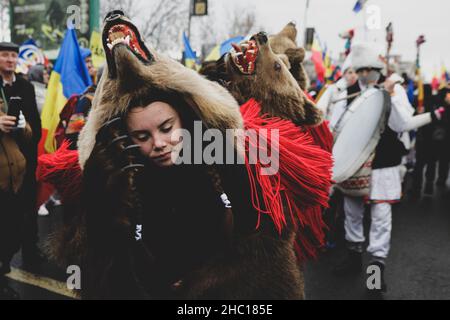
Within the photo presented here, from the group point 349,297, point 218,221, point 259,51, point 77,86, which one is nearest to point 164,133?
point 218,221

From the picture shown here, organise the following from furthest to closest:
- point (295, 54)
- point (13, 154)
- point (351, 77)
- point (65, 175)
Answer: point (351, 77)
point (13, 154)
point (295, 54)
point (65, 175)

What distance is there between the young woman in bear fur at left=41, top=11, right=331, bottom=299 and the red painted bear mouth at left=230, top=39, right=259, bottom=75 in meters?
0.53

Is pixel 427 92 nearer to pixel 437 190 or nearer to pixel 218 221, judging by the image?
pixel 437 190

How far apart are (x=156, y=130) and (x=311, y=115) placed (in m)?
1.02

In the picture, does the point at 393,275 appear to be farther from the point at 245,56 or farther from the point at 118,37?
the point at 118,37

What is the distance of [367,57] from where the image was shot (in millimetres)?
3969

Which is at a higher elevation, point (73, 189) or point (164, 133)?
point (164, 133)

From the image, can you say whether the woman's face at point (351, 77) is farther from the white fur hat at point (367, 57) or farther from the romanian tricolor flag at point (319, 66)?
the romanian tricolor flag at point (319, 66)

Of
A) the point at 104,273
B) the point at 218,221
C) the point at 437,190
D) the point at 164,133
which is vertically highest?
the point at 164,133

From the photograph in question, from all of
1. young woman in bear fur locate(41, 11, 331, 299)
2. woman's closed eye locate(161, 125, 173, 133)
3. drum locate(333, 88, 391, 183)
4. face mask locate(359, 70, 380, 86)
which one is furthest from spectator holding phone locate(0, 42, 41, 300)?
face mask locate(359, 70, 380, 86)

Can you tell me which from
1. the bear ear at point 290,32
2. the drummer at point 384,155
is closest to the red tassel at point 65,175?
the bear ear at point 290,32

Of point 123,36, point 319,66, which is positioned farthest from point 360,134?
point 319,66
